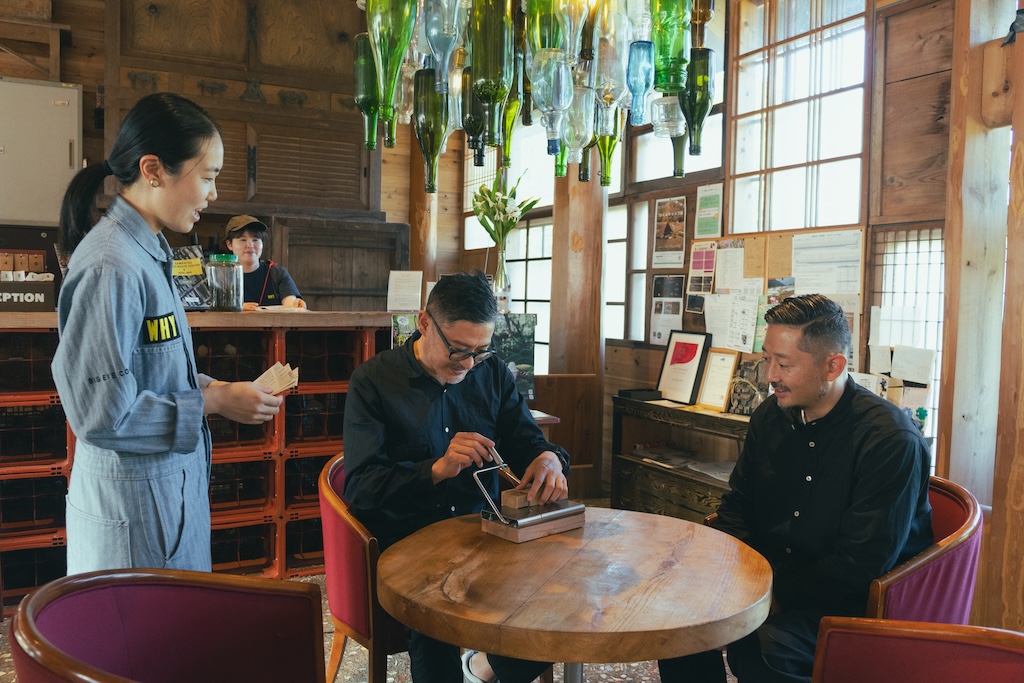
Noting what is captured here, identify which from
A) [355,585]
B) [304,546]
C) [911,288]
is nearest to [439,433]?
[355,585]

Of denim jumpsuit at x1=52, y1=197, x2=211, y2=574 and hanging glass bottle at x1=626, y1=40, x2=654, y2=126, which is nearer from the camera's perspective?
denim jumpsuit at x1=52, y1=197, x2=211, y2=574

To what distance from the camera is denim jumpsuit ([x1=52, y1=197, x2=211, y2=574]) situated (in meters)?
1.41

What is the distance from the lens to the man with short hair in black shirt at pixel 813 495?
176cm

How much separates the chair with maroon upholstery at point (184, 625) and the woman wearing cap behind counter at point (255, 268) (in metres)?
2.97

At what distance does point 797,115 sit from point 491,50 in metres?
2.77

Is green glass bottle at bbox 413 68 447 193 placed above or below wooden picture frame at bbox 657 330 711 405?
above

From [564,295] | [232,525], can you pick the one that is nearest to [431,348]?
[232,525]

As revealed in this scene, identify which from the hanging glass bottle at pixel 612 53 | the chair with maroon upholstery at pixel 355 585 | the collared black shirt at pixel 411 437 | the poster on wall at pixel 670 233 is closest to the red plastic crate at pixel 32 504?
the chair with maroon upholstery at pixel 355 585

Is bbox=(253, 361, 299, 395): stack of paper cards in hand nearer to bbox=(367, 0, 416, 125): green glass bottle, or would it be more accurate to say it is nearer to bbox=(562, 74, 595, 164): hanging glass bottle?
bbox=(367, 0, 416, 125): green glass bottle

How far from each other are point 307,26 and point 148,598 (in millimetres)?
4951

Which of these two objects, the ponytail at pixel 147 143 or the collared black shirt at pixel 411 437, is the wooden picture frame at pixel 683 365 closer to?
the collared black shirt at pixel 411 437

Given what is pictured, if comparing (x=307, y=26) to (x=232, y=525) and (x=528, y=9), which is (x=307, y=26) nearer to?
(x=232, y=525)

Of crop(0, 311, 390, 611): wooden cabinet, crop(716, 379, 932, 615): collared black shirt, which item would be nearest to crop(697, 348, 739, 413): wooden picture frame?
crop(0, 311, 390, 611): wooden cabinet

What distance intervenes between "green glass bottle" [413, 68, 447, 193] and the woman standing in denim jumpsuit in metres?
0.55
